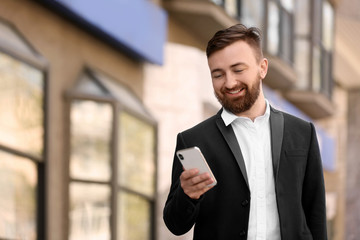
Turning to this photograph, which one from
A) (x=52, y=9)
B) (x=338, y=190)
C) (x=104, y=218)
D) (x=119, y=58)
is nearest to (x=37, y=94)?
(x=52, y=9)

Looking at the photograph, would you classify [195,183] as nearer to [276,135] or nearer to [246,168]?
[246,168]

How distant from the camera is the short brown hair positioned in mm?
2750

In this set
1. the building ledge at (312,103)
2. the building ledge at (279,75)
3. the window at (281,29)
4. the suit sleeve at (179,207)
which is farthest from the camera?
the building ledge at (312,103)

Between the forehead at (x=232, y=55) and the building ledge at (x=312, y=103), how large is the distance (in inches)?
679

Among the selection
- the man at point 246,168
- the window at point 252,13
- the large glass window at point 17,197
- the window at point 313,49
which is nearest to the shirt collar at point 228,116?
the man at point 246,168

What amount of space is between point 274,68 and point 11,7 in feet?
31.0

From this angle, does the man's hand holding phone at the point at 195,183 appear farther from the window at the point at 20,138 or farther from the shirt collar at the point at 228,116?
the window at the point at 20,138

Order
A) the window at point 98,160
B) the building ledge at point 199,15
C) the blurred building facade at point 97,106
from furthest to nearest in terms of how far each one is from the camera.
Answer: the building ledge at point 199,15 → the window at point 98,160 → the blurred building facade at point 97,106

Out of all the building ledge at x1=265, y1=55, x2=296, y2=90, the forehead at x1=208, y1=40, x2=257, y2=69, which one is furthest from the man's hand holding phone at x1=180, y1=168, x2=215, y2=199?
the building ledge at x1=265, y1=55, x2=296, y2=90

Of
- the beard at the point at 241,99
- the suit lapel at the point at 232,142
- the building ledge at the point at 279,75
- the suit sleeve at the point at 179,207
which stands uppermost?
the building ledge at the point at 279,75

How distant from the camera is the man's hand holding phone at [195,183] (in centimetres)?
255

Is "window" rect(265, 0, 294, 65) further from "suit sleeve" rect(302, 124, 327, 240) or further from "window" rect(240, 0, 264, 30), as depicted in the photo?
"suit sleeve" rect(302, 124, 327, 240)

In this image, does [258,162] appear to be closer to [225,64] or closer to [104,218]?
[225,64]

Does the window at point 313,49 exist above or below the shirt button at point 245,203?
above
